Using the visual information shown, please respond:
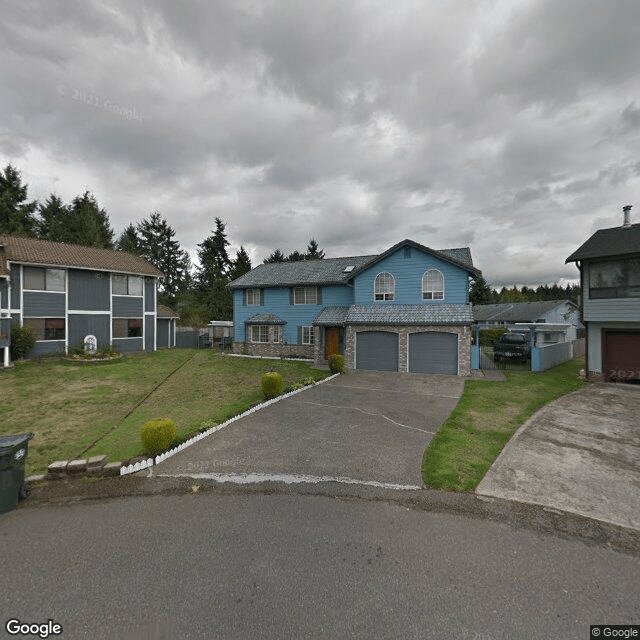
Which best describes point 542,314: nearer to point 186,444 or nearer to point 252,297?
point 252,297

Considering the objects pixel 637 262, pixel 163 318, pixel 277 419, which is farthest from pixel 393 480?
pixel 163 318

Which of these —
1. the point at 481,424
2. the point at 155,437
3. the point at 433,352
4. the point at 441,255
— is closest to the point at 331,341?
the point at 433,352

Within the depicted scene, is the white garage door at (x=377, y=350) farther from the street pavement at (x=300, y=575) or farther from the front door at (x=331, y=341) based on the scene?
the street pavement at (x=300, y=575)

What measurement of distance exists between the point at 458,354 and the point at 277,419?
11.9 meters

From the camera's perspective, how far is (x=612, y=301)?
15.0m

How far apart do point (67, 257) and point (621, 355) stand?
116 feet

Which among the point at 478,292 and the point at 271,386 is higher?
the point at 478,292

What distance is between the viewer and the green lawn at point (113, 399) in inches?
322

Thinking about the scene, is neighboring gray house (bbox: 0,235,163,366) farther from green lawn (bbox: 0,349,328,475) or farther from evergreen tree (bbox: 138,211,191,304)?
evergreen tree (bbox: 138,211,191,304)

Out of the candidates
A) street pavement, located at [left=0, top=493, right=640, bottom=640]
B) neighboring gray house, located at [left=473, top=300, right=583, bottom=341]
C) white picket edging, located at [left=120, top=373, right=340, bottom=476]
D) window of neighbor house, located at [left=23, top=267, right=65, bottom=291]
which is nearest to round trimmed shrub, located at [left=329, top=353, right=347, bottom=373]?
white picket edging, located at [left=120, top=373, right=340, bottom=476]

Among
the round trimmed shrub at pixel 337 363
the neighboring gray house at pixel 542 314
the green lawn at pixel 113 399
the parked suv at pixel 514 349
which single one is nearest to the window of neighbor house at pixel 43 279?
the green lawn at pixel 113 399

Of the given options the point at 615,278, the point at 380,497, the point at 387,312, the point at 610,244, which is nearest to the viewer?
the point at 380,497

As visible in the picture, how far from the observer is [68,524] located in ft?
15.4

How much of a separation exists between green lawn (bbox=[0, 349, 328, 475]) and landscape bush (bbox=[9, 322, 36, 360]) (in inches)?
35.2
